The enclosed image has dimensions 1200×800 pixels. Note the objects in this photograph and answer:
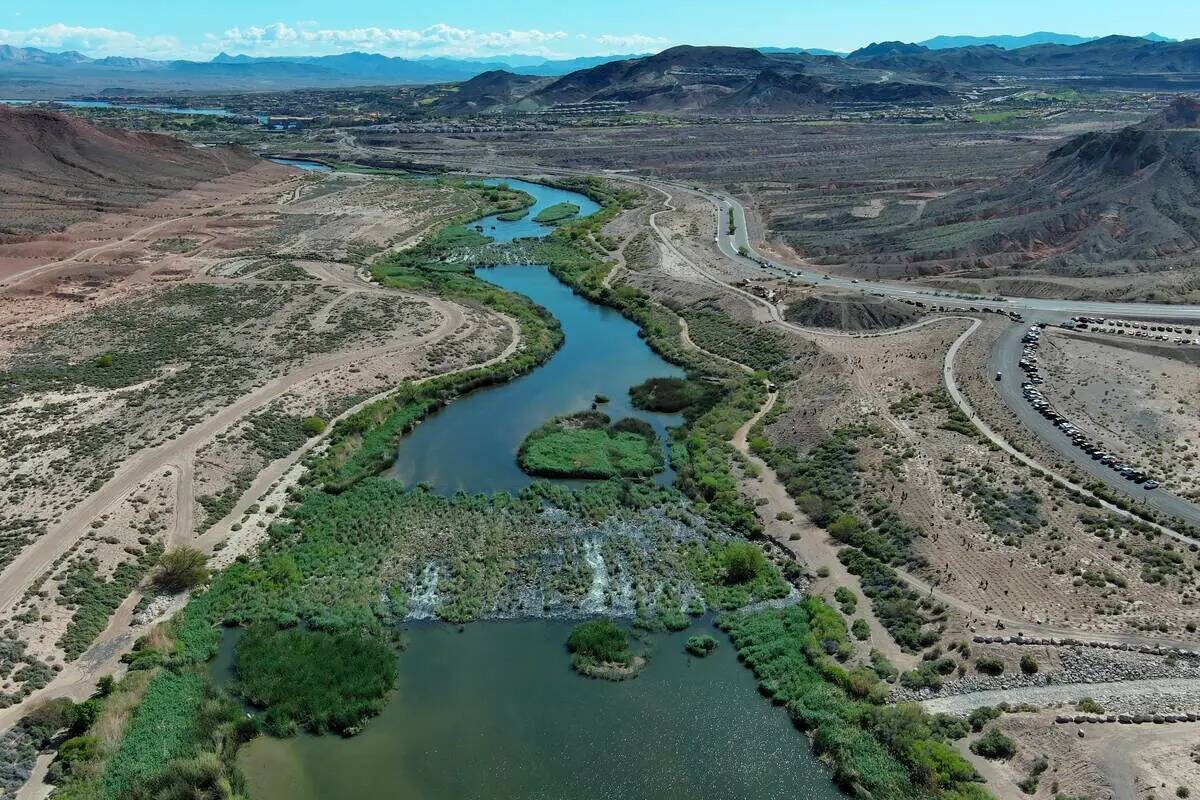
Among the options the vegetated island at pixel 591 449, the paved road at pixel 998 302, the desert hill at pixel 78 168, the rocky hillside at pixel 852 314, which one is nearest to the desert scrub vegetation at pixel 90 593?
the vegetated island at pixel 591 449

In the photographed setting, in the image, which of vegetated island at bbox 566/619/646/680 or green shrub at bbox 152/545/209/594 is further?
green shrub at bbox 152/545/209/594

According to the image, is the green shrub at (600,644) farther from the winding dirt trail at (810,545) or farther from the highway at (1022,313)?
the highway at (1022,313)

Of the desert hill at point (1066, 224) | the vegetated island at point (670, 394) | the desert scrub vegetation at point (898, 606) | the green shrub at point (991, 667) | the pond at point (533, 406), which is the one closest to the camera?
the green shrub at point (991, 667)

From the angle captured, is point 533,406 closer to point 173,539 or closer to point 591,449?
point 591,449

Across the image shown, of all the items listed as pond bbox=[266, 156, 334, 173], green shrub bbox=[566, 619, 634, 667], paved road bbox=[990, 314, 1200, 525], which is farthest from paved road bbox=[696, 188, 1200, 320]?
pond bbox=[266, 156, 334, 173]

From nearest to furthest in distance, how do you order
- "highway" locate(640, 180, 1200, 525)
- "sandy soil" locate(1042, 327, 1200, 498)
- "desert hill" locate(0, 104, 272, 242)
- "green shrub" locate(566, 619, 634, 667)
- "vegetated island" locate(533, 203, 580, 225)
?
"green shrub" locate(566, 619, 634, 667), "highway" locate(640, 180, 1200, 525), "sandy soil" locate(1042, 327, 1200, 498), "desert hill" locate(0, 104, 272, 242), "vegetated island" locate(533, 203, 580, 225)

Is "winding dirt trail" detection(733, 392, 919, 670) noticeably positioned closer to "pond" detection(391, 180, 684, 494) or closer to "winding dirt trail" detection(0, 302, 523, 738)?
"pond" detection(391, 180, 684, 494)

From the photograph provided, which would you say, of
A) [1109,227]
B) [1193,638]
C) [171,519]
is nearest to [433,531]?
[171,519]
